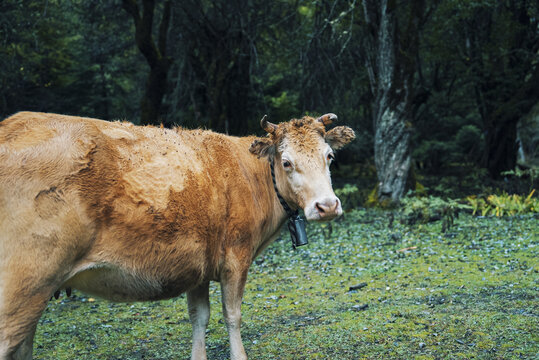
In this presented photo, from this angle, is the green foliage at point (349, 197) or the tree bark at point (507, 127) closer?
the green foliage at point (349, 197)

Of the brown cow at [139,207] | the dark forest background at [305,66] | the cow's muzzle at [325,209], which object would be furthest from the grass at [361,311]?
the dark forest background at [305,66]

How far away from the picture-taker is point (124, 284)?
4.01 m

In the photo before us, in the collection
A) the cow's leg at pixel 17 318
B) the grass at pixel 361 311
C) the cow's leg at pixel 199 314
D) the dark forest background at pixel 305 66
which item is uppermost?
the dark forest background at pixel 305 66

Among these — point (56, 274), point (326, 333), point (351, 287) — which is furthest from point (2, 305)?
point (351, 287)

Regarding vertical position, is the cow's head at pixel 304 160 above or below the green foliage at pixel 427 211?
above

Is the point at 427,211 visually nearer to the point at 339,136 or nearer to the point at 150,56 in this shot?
the point at 339,136

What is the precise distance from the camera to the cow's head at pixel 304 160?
4516 millimetres

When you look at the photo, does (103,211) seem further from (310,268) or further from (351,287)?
(310,268)

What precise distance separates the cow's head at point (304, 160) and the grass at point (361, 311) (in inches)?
72.0

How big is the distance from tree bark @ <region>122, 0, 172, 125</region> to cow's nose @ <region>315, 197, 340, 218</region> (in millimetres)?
11287

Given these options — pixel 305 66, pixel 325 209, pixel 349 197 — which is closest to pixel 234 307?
pixel 325 209

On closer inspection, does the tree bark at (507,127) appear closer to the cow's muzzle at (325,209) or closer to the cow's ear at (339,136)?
the cow's ear at (339,136)

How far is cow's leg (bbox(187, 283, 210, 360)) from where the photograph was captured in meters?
5.05

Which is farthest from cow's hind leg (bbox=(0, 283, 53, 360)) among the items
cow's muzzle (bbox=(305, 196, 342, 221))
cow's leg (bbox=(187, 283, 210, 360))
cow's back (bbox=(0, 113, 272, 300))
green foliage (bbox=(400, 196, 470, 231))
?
green foliage (bbox=(400, 196, 470, 231))
